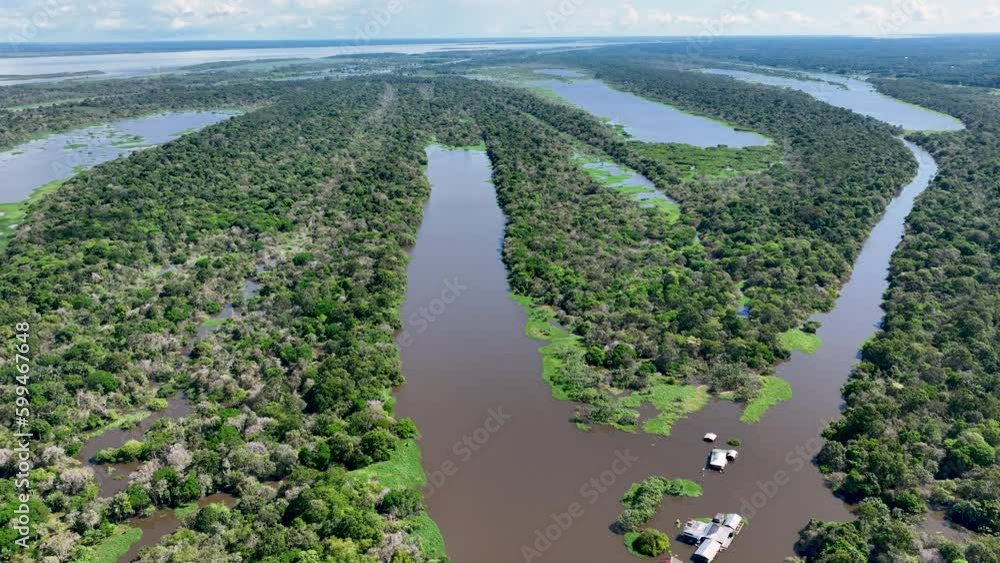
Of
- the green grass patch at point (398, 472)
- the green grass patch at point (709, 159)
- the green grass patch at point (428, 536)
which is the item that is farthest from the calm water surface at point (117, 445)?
the green grass patch at point (709, 159)

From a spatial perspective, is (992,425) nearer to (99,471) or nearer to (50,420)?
(99,471)

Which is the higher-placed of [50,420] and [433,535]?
[50,420]

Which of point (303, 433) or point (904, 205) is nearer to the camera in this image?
point (303, 433)

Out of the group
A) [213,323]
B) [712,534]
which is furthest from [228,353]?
[712,534]

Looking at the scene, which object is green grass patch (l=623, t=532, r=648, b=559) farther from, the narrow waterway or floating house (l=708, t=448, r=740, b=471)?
the narrow waterway

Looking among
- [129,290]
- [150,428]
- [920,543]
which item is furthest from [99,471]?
[920,543]

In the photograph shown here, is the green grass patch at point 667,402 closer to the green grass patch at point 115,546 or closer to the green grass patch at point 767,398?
the green grass patch at point 767,398
